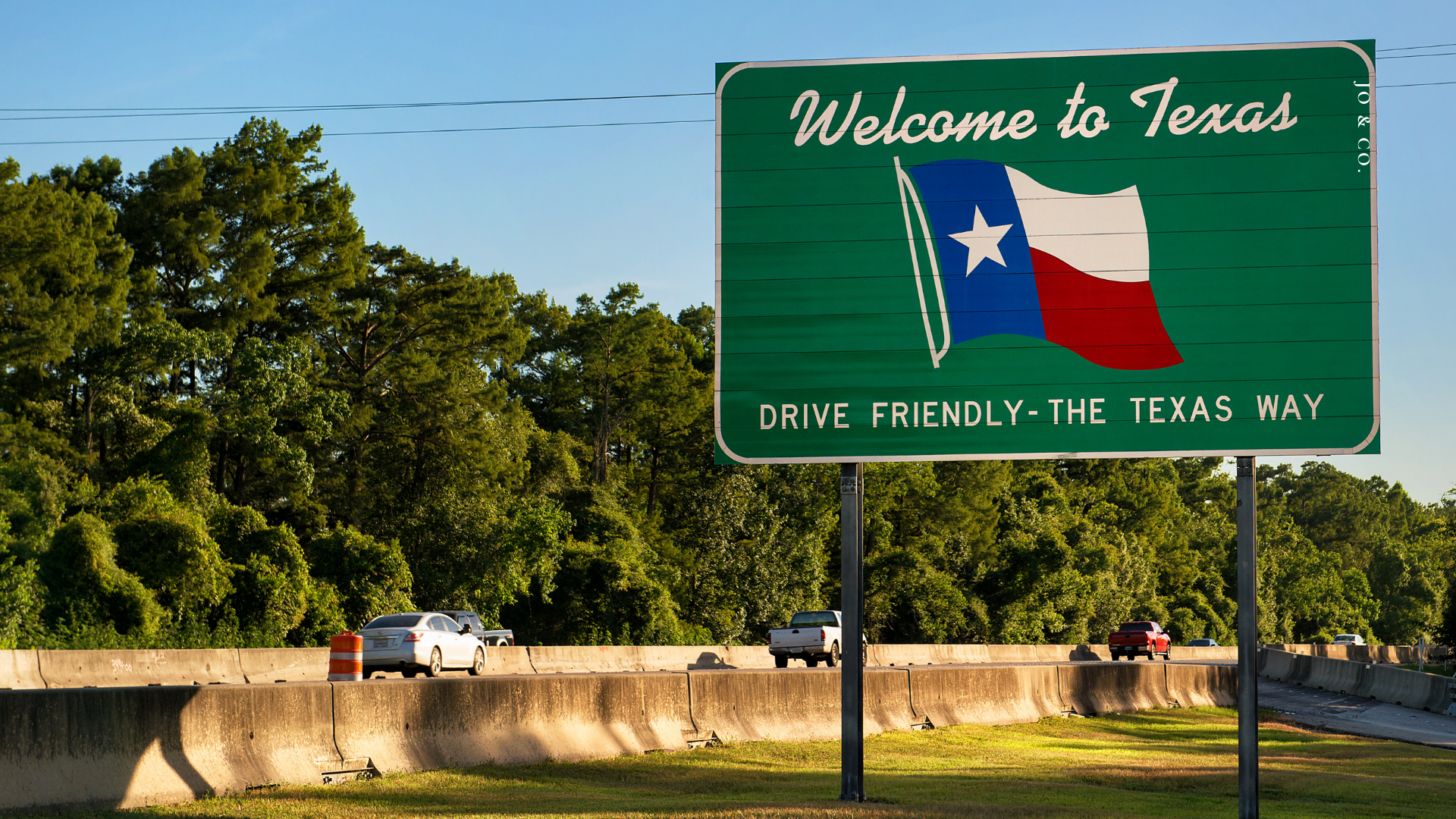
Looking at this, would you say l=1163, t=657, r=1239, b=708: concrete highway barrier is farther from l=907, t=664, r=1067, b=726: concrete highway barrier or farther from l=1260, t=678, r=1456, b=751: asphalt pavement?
l=907, t=664, r=1067, b=726: concrete highway barrier

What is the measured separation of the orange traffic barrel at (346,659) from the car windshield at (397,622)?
8.00m

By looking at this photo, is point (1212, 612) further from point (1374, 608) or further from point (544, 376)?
point (544, 376)

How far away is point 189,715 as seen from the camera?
10.3m

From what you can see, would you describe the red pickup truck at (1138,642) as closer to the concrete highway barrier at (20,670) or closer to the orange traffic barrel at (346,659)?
the orange traffic barrel at (346,659)

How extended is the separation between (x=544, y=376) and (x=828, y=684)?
68153mm

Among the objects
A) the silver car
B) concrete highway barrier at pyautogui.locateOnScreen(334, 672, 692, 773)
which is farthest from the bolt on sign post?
the silver car

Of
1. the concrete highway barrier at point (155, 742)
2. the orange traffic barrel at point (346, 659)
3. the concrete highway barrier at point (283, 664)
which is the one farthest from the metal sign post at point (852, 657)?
the concrete highway barrier at point (283, 664)

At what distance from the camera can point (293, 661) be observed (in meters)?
31.7

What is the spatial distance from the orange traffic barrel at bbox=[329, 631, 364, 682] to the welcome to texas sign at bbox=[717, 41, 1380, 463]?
33.6 feet

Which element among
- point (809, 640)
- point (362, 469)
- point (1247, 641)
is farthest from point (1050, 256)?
point (362, 469)

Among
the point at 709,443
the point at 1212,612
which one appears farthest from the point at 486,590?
the point at 1212,612

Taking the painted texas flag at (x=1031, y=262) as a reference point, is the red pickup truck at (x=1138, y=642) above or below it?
below

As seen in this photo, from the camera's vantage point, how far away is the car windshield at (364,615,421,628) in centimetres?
2964

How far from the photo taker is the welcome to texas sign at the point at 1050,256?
35.7 ft
